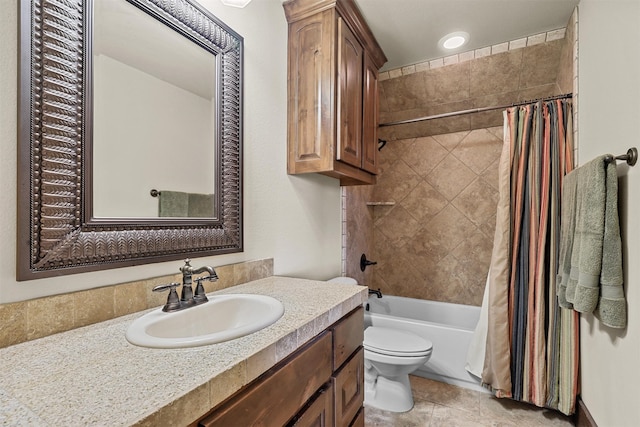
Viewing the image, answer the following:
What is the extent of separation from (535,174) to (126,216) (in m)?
2.11

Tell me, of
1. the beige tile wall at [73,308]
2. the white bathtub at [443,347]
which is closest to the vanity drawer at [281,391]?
the beige tile wall at [73,308]

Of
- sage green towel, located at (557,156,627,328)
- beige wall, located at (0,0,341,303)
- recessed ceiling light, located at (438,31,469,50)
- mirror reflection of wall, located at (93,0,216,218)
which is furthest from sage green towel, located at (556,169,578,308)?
mirror reflection of wall, located at (93,0,216,218)

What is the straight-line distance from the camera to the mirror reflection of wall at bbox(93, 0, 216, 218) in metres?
0.90

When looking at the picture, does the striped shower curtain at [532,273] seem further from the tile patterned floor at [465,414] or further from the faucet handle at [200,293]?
the faucet handle at [200,293]

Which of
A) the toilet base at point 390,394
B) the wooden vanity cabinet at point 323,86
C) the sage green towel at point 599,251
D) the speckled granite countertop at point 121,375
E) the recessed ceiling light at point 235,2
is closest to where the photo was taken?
the speckled granite countertop at point 121,375

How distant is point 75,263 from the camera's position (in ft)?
2.66

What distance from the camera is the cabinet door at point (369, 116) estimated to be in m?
1.96

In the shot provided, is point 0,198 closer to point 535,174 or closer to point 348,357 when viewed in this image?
point 348,357

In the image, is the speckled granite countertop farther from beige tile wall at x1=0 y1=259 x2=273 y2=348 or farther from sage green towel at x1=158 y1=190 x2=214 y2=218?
sage green towel at x1=158 y1=190 x2=214 y2=218

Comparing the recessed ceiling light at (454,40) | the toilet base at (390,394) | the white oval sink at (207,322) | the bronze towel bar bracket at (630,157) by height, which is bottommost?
the toilet base at (390,394)

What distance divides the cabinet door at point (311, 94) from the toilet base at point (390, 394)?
4.55 feet

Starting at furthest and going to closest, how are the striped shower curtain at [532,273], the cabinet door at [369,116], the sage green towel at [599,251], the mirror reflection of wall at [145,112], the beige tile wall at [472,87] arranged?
the beige tile wall at [472,87] → the cabinet door at [369,116] → the striped shower curtain at [532,273] → the sage green towel at [599,251] → the mirror reflection of wall at [145,112]

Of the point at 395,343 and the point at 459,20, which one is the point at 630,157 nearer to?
the point at 459,20

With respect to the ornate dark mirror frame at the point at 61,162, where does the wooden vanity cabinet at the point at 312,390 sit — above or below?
below
